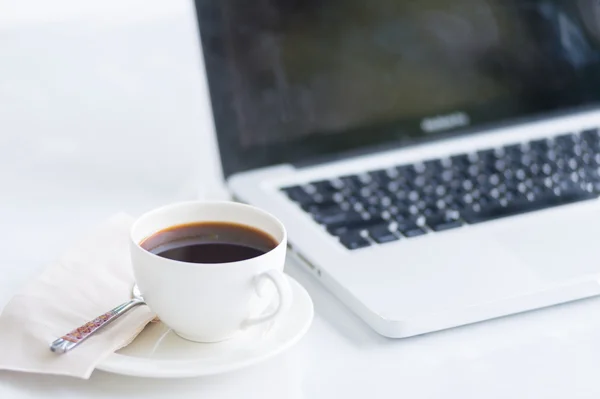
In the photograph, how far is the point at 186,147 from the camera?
3.11 feet

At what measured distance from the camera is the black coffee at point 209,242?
54 centimetres

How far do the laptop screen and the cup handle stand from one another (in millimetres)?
277

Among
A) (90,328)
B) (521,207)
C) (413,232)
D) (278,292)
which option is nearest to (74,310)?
(90,328)

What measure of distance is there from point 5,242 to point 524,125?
0.53 meters

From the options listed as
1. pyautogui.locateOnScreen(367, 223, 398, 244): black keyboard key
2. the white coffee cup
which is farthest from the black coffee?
pyautogui.locateOnScreen(367, 223, 398, 244): black keyboard key

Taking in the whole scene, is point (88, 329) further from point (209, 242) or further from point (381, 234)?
point (381, 234)

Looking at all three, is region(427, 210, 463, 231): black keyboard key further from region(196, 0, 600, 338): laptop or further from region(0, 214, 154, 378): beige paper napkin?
region(0, 214, 154, 378): beige paper napkin

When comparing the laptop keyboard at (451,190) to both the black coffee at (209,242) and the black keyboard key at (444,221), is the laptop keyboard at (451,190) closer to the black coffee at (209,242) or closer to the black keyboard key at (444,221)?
the black keyboard key at (444,221)

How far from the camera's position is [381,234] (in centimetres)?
66

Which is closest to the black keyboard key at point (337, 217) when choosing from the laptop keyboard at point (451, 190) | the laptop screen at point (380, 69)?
the laptop keyboard at point (451, 190)

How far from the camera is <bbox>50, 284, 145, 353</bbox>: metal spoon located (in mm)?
500

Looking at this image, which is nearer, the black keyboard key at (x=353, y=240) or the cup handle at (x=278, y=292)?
the cup handle at (x=278, y=292)

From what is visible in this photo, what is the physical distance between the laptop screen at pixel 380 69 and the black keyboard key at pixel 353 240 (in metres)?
0.16

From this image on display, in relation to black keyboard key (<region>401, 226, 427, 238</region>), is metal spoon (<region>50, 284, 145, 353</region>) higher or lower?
higher
